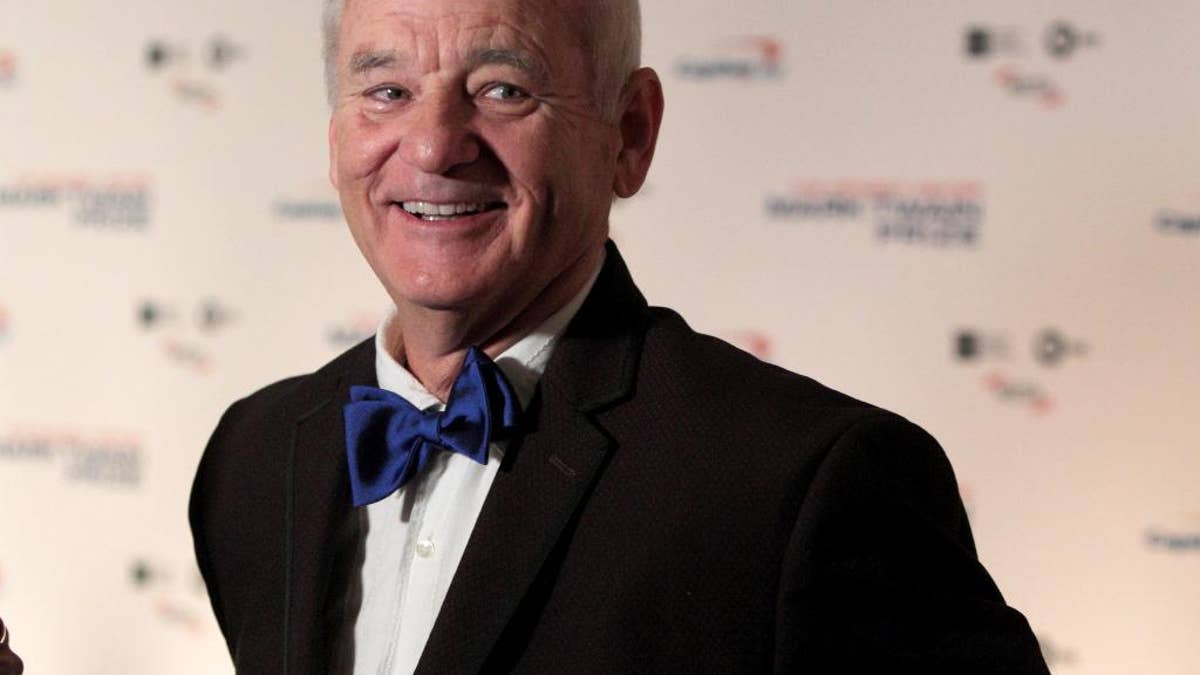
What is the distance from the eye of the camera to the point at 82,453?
351 centimetres

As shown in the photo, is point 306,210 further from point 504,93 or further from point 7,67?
point 504,93

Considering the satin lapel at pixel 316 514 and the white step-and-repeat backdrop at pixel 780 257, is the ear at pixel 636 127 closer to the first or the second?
the satin lapel at pixel 316 514

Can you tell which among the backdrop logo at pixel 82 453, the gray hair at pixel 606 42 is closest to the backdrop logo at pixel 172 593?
the backdrop logo at pixel 82 453

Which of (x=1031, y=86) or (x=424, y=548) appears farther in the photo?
(x=1031, y=86)

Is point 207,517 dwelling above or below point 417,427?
below

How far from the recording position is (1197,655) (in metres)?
2.71

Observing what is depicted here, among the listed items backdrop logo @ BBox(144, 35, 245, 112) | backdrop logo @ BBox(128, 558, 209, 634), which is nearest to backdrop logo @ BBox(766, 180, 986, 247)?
backdrop logo @ BBox(144, 35, 245, 112)

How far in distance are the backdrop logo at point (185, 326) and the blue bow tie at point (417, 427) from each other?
1988 millimetres

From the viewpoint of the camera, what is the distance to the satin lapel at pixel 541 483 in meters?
1.28

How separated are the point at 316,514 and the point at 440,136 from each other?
1.49 feet

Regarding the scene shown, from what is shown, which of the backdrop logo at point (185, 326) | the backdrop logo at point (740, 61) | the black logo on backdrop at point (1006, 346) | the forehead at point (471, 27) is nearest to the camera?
the forehead at point (471, 27)

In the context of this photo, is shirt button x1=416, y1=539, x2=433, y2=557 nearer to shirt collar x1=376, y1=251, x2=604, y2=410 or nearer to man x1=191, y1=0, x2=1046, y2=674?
man x1=191, y1=0, x2=1046, y2=674

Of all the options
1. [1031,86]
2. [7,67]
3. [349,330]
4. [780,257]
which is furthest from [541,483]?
[7,67]

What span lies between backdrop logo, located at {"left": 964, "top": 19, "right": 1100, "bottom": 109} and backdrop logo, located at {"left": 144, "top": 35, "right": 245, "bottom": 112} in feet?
5.47
